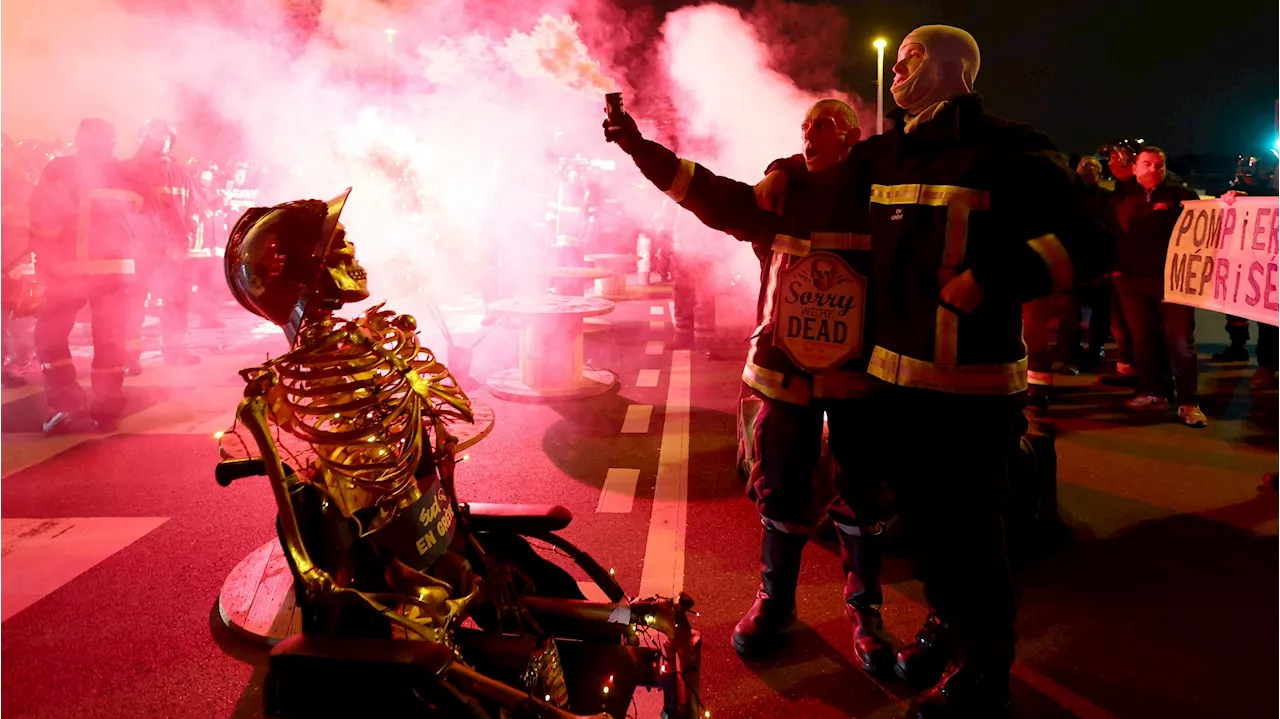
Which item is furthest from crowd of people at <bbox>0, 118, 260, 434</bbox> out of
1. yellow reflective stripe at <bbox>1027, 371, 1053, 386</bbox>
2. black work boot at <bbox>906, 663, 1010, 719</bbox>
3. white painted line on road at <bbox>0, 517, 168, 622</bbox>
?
yellow reflective stripe at <bbox>1027, 371, 1053, 386</bbox>

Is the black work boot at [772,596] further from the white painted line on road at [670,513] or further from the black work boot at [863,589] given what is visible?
the white painted line on road at [670,513]

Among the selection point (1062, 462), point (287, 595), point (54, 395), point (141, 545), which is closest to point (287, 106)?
point (54, 395)

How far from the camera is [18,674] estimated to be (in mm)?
2891

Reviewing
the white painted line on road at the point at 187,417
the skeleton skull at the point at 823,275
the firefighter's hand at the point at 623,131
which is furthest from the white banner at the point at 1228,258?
the white painted line on road at the point at 187,417

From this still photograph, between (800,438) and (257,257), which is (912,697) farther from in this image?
(257,257)

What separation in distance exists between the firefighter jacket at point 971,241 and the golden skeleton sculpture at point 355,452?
45.3 inches

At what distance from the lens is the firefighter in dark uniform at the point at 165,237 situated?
7203mm

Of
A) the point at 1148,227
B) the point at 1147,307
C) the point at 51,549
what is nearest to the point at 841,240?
the point at 51,549

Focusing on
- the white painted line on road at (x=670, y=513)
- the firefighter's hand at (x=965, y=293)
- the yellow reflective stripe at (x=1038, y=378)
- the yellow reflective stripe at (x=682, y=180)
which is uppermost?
the yellow reflective stripe at (x=682, y=180)

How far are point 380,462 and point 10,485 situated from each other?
4.44 m

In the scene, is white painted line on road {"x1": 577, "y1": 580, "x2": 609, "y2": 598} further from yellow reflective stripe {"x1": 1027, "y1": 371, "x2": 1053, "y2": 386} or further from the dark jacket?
the dark jacket

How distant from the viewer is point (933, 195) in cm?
237

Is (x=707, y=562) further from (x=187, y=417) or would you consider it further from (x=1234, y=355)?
(x=1234, y=355)

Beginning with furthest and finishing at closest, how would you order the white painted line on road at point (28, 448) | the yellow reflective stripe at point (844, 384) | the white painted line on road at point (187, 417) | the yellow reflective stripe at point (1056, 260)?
the white painted line on road at point (187, 417) → the white painted line on road at point (28, 448) → the yellow reflective stripe at point (844, 384) → the yellow reflective stripe at point (1056, 260)
